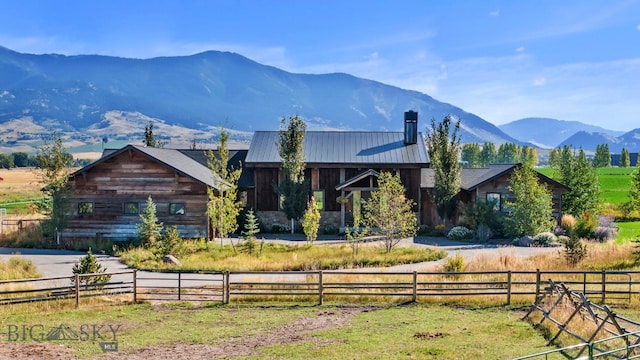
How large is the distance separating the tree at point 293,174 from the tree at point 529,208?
14975 millimetres

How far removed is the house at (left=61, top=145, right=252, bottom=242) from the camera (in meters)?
34.2

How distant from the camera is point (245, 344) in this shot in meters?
14.2

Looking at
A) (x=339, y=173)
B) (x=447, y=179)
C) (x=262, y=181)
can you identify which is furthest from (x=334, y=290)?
(x=262, y=181)

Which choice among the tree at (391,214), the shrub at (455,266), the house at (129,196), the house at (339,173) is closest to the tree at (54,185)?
the house at (129,196)

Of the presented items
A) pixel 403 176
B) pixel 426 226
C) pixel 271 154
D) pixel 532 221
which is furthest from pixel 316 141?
pixel 532 221

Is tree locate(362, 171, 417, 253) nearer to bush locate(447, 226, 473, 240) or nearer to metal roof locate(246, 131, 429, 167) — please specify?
bush locate(447, 226, 473, 240)

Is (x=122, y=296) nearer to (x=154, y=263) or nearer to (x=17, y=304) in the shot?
(x=17, y=304)

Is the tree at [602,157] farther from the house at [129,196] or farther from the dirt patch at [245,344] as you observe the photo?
the dirt patch at [245,344]

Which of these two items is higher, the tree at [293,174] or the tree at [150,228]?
the tree at [293,174]

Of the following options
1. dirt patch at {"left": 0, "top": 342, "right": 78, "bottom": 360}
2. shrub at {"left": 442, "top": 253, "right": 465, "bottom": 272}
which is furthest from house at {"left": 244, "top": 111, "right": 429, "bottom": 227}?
dirt patch at {"left": 0, "top": 342, "right": 78, "bottom": 360}

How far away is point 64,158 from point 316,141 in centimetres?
1995

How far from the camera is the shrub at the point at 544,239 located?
3297cm

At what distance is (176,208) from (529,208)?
23165 mm

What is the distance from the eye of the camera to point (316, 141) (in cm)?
4550
